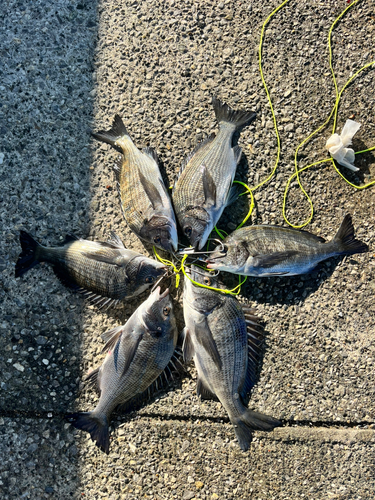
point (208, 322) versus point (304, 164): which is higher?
point (304, 164)

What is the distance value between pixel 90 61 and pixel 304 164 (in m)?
2.22

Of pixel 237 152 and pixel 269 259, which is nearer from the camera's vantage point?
pixel 269 259

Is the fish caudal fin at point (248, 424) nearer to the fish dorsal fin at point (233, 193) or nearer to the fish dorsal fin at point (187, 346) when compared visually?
the fish dorsal fin at point (187, 346)

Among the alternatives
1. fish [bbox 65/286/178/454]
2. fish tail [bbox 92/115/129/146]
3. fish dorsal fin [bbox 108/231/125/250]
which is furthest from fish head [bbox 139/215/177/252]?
fish tail [bbox 92/115/129/146]

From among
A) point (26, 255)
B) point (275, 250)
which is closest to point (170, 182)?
point (275, 250)

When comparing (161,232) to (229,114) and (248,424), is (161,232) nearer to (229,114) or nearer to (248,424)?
(229,114)

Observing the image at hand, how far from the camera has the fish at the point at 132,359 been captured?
9.86 ft

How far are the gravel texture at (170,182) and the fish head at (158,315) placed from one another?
9.9 inches

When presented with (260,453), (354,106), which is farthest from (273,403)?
(354,106)

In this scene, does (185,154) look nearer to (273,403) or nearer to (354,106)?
(354,106)

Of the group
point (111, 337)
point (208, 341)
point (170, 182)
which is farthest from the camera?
point (170, 182)

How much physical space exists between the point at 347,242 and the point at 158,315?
1701 millimetres

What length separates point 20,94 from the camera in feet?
11.4

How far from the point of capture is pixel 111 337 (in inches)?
122
